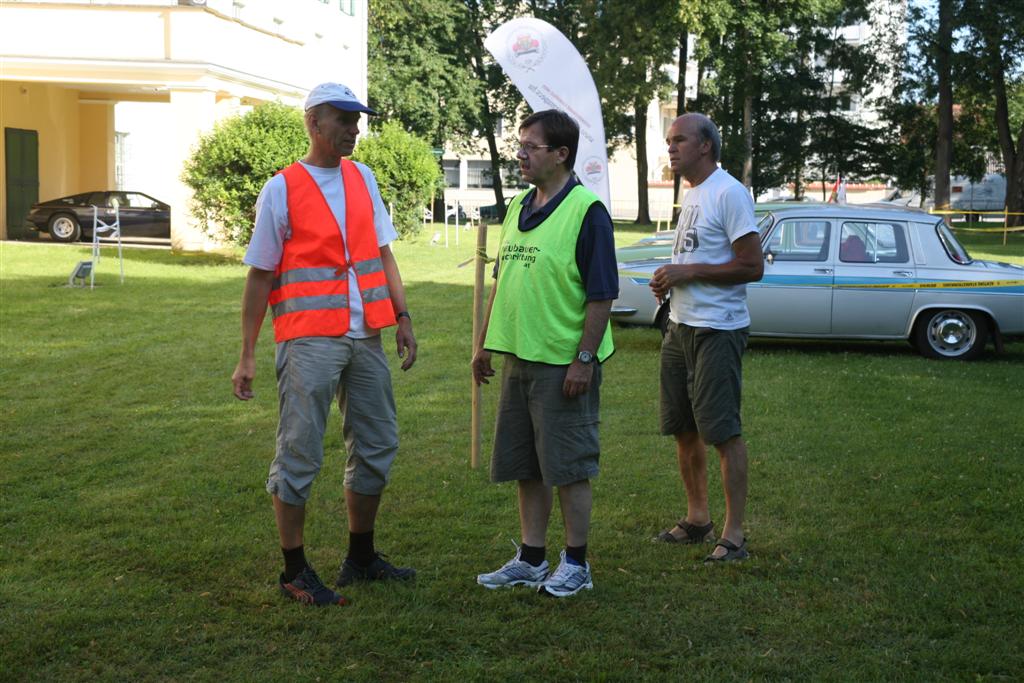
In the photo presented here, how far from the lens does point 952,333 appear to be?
496 inches

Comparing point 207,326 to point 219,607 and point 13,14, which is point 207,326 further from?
point 13,14

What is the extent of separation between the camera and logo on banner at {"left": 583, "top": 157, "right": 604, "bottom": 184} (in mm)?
8055

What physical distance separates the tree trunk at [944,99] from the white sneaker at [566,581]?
41.2 metres

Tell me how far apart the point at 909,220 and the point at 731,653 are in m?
9.10

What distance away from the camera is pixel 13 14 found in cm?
2583

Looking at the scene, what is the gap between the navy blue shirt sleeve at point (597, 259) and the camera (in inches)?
190

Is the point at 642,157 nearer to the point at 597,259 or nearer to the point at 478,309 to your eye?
the point at 478,309

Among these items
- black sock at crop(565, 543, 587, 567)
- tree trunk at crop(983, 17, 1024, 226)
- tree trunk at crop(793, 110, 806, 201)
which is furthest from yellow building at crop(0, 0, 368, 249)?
tree trunk at crop(793, 110, 806, 201)

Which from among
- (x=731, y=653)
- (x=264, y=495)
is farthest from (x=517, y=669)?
(x=264, y=495)

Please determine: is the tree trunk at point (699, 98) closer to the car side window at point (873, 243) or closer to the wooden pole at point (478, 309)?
the car side window at point (873, 243)

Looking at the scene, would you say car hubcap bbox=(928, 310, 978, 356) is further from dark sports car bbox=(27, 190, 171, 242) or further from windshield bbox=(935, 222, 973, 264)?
dark sports car bbox=(27, 190, 171, 242)

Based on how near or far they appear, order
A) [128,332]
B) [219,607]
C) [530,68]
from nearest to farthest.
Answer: [219,607]
[530,68]
[128,332]

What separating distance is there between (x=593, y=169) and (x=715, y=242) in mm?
2672

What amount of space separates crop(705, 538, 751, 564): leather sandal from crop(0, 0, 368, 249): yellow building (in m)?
21.2
